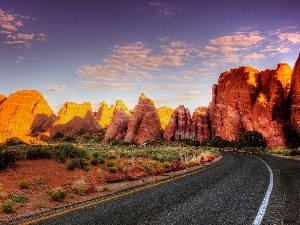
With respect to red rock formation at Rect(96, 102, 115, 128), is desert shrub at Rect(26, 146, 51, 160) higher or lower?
lower

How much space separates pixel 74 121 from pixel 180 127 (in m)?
52.2

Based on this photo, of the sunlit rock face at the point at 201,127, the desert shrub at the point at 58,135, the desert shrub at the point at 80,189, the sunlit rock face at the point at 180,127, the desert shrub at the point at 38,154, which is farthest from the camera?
the desert shrub at the point at 58,135

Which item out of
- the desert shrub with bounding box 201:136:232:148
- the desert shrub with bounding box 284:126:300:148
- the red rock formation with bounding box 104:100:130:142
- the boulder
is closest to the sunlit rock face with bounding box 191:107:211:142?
the desert shrub with bounding box 201:136:232:148

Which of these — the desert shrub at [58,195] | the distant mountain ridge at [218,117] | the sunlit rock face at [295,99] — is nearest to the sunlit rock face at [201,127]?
the distant mountain ridge at [218,117]

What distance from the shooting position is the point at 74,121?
130000mm

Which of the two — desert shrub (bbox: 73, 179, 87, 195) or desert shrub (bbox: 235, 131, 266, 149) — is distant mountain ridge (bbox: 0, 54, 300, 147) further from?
desert shrub (bbox: 73, 179, 87, 195)

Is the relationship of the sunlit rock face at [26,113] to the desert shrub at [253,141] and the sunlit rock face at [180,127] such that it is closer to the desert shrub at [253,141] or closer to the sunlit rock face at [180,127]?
the sunlit rock face at [180,127]

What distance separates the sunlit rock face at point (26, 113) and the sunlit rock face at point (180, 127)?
64964mm

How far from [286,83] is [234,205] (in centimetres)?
7606

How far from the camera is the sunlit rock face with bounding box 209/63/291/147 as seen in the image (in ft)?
237

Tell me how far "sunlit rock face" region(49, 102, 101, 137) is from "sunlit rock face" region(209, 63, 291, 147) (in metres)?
58.4

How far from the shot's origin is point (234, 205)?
787cm

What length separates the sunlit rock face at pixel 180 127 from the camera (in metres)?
99.3

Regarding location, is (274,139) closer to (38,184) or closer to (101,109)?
(38,184)
